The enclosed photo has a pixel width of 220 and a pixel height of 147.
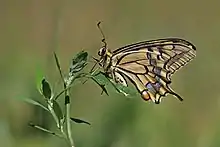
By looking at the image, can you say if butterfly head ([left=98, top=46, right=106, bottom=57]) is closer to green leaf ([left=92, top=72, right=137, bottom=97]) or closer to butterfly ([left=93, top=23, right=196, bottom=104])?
butterfly ([left=93, top=23, right=196, bottom=104])

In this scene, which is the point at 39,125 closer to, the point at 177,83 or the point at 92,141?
the point at 92,141

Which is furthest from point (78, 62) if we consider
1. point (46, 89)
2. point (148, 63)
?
point (148, 63)

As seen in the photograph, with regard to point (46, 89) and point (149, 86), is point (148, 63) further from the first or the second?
point (46, 89)

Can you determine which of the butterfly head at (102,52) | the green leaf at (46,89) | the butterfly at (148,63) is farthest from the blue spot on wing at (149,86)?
the green leaf at (46,89)

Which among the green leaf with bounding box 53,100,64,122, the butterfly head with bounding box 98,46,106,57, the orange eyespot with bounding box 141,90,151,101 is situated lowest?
the green leaf with bounding box 53,100,64,122

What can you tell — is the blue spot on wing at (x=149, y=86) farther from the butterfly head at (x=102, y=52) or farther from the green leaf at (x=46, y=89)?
the green leaf at (x=46, y=89)

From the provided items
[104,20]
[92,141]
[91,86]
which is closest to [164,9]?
[104,20]

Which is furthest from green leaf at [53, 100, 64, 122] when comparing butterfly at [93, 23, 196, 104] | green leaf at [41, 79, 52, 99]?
butterfly at [93, 23, 196, 104]
